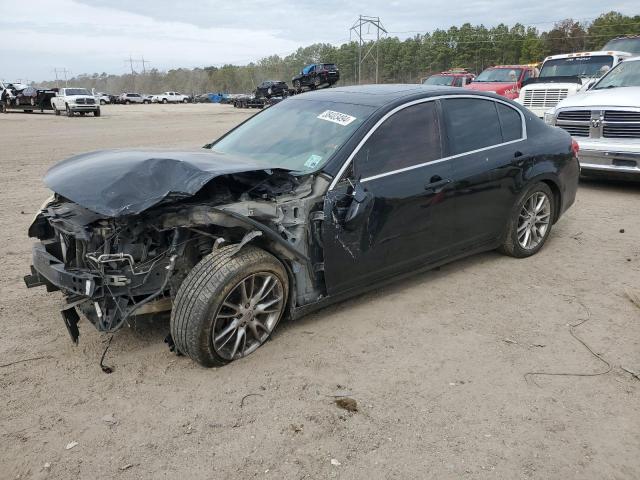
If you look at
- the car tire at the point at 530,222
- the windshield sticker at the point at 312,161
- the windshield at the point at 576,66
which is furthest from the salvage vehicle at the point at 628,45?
the windshield sticker at the point at 312,161

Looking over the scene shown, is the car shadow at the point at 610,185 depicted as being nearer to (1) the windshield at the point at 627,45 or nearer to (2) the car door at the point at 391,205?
(2) the car door at the point at 391,205

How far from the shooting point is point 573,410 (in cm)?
300

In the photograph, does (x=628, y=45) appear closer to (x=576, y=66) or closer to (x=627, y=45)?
(x=627, y=45)

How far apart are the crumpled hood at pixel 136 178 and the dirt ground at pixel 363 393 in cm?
108

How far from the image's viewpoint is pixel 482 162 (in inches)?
180

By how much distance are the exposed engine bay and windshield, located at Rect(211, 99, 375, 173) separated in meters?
0.31

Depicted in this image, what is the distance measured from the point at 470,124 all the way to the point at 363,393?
2.68m

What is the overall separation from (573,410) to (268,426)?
1739mm

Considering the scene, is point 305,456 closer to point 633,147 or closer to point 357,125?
point 357,125

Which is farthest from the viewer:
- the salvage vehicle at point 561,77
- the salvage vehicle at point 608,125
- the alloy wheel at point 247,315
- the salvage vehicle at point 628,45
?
the salvage vehicle at point 628,45

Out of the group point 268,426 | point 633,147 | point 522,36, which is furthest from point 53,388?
point 522,36

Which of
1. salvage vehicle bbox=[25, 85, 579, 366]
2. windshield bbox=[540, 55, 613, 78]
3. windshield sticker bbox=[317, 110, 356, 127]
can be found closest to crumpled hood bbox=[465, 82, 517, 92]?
windshield bbox=[540, 55, 613, 78]

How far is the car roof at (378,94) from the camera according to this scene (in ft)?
13.9

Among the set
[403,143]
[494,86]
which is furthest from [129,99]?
[403,143]
